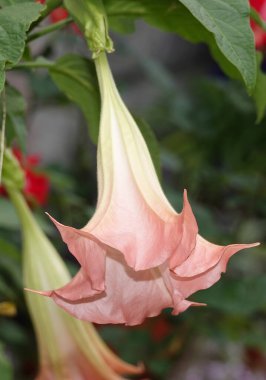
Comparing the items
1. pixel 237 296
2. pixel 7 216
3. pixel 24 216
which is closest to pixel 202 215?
pixel 237 296

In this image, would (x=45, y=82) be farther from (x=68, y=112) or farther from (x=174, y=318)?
(x=68, y=112)

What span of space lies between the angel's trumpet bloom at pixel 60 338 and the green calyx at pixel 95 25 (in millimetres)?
238

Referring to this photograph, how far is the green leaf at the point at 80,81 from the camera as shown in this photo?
0.71 metres

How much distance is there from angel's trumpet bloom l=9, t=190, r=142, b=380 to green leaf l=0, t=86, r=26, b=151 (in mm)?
104

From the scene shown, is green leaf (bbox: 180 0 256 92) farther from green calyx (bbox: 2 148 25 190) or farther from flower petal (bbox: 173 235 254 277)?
green calyx (bbox: 2 148 25 190)

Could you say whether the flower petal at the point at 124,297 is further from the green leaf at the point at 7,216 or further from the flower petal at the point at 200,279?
the green leaf at the point at 7,216

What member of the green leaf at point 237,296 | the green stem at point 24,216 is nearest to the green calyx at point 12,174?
the green stem at point 24,216

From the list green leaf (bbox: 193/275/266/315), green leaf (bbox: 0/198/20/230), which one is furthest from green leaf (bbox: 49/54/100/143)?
green leaf (bbox: 193/275/266/315)

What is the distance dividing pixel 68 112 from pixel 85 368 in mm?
2113

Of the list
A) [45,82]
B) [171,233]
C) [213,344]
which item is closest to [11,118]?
[171,233]

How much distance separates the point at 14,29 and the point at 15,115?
0.24 metres

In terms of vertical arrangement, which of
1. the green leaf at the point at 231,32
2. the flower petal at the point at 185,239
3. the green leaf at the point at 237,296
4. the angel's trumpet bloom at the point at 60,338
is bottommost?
the green leaf at the point at 237,296

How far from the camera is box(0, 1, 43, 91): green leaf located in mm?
521

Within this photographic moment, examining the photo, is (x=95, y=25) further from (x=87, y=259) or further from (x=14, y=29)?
(x=87, y=259)
